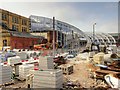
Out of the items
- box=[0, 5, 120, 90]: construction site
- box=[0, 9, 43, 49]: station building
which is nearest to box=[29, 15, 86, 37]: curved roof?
box=[0, 5, 120, 90]: construction site

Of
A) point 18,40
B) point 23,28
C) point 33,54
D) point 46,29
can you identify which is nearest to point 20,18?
point 23,28

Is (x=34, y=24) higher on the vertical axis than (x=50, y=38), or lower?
higher

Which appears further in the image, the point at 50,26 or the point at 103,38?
the point at 103,38

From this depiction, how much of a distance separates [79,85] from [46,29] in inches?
957

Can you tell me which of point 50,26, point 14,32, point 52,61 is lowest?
point 52,61

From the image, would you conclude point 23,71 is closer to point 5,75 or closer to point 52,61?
point 5,75

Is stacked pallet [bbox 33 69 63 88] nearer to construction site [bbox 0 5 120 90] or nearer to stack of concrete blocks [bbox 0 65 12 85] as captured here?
construction site [bbox 0 5 120 90]

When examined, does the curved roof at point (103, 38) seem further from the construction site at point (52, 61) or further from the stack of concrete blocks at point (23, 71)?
the stack of concrete blocks at point (23, 71)

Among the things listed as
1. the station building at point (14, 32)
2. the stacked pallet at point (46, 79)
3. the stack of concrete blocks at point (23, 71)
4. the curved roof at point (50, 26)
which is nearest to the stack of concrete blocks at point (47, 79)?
the stacked pallet at point (46, 79)

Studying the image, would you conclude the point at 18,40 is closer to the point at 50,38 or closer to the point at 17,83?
the point at 50,38

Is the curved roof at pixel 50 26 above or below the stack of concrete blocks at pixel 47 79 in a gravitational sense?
above

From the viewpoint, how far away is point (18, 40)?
68.1ft

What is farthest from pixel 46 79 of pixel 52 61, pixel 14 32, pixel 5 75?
pixel 14 32

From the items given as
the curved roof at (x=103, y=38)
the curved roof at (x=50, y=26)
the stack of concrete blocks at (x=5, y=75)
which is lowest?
the stack of concrete blocks at (x=5, y=75)
